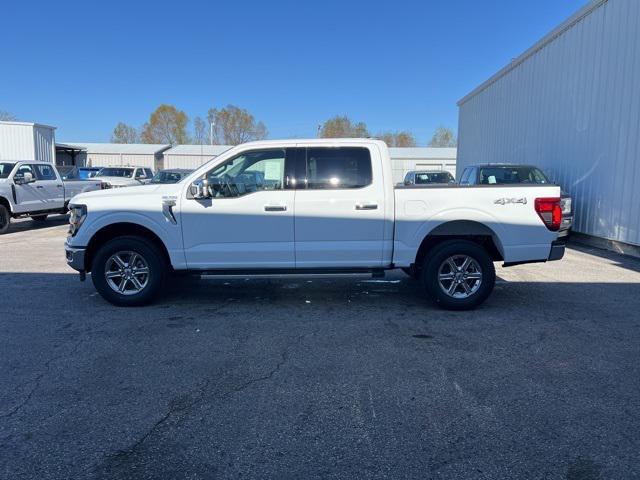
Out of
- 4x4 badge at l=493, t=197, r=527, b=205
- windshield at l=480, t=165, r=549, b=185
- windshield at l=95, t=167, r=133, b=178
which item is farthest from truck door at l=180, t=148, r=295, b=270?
windshield at l=95, t=167, r=133, b=178

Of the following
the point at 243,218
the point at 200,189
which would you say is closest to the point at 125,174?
the point at 200,189

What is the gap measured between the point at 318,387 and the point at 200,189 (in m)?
3.05

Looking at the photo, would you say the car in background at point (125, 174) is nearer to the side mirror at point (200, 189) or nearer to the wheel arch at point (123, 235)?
the wheel arch at point (123, 235)

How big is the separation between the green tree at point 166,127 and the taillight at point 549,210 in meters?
86.9

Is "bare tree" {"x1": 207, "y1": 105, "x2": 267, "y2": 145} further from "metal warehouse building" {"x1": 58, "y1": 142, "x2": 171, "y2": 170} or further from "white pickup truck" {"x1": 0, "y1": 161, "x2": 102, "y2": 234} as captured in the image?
"white pickup truck" {"x1": 0, "y1": 161, "x2": 102, "y2": 234}

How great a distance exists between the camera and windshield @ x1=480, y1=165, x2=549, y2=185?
41.7ft

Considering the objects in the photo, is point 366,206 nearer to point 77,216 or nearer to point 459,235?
point 459,235

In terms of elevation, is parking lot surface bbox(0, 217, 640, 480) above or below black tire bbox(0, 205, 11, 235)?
below

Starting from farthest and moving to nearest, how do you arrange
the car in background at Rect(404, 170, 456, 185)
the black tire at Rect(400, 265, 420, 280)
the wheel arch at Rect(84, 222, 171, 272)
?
the car in background at Rect(404, 170, 456, 185) → the black tire at Rect(400, 265, 420, 280) → the wheel arch at Rect(84, 222, 171, 272)

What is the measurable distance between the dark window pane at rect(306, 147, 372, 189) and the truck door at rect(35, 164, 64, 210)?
12.1 meters

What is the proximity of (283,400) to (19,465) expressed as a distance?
5.65 feet

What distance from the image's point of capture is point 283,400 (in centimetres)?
383

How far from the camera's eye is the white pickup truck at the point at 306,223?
20.1 ft

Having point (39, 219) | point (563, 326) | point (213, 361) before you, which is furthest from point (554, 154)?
point (39, 219)
